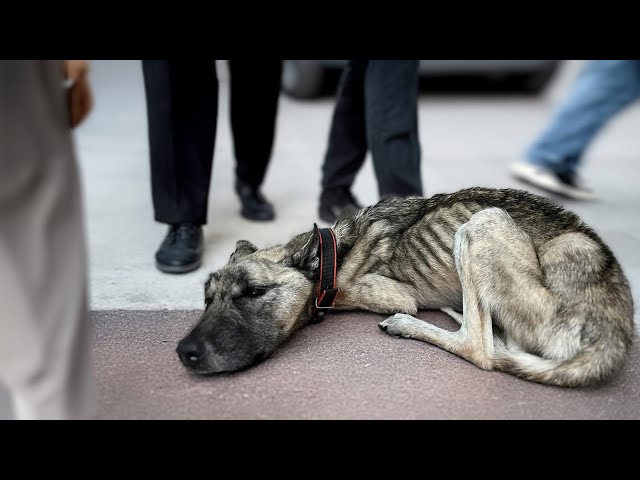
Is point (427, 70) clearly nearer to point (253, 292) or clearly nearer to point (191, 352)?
point (253, 292)

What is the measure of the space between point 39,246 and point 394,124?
2.76 m

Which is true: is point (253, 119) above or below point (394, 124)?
below

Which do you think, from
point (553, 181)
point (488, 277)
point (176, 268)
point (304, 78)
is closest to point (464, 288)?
point (488, 277)

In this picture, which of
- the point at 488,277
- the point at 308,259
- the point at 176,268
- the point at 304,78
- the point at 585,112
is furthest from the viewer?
the point at 304,78

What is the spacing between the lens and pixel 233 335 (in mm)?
2896

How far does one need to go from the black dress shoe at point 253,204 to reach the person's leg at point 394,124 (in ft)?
3.46

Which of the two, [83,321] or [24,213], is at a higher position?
[24,213]

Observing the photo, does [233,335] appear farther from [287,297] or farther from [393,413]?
[393,413]

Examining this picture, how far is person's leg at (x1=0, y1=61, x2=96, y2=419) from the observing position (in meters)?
1.80

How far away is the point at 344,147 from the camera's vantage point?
4895mm

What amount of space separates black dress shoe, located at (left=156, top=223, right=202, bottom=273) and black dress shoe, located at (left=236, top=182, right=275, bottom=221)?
828mm

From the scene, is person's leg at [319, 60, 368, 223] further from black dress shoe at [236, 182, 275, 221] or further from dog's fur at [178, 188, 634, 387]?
dog's fur at [178, 188, 634, 387]

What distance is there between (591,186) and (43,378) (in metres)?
5.43
